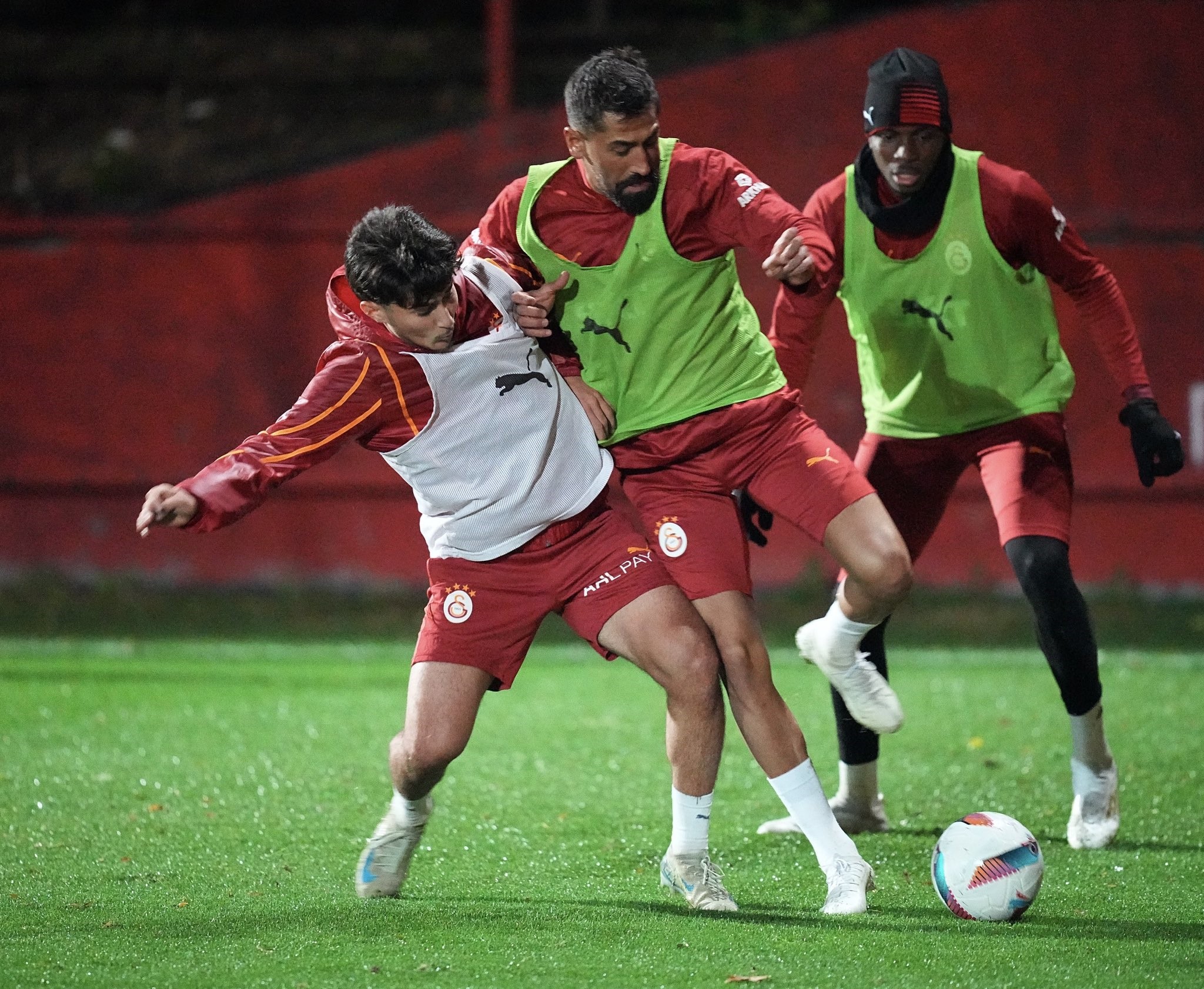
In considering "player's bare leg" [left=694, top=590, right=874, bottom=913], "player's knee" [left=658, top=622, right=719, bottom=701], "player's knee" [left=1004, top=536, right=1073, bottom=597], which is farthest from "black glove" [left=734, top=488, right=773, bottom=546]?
"player's knee" [left=1004, top=536, right=1073, bottom=597]

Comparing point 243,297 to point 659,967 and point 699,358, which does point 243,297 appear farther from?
point 659,967

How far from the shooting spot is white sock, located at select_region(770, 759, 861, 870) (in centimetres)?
411

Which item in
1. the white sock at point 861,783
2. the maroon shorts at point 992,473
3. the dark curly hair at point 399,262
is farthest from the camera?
the white sock at point 861,783

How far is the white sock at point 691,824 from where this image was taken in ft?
13.5

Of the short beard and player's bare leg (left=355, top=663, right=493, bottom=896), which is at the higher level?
the short beard

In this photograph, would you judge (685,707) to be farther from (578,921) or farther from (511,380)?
(511,380)

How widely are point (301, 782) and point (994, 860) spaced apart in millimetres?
2835

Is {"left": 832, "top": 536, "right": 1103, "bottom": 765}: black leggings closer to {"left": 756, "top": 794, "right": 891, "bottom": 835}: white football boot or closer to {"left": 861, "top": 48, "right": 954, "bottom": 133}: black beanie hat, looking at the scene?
{"left": 756, "top": 794, "right": 891, "bottom": 835}: white football boot

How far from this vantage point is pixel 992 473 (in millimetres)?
4902

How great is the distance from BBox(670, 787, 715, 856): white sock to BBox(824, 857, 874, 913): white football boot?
13.4 inches

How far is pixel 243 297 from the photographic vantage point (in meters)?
11.8

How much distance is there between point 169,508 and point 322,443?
461mm

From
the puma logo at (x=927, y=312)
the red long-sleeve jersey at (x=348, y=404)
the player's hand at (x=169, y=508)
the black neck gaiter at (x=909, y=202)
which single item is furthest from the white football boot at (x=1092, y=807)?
the player's hand at (x=169, y=508)

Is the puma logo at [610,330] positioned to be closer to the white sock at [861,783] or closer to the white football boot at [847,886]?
the white football boot at [847,886]
